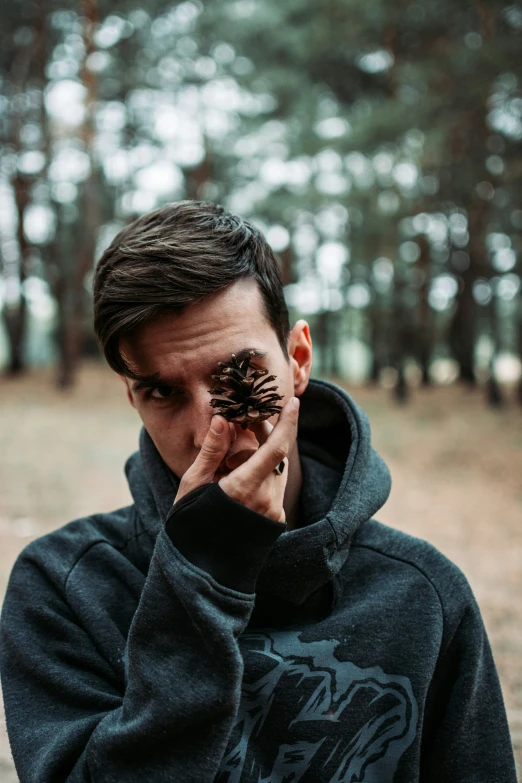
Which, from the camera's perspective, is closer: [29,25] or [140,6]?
[140,6]

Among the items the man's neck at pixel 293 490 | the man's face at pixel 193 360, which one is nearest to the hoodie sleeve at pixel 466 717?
the man's neck at pixel 293 490

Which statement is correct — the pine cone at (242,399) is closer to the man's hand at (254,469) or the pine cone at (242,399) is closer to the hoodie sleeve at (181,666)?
the man's hand at (254,469)

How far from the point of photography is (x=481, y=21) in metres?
14.6

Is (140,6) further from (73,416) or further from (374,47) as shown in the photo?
(73,416)

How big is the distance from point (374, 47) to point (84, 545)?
713 inches

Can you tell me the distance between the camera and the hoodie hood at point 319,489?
151 centimetres

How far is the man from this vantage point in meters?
1.26

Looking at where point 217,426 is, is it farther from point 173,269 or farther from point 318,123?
point 318,123

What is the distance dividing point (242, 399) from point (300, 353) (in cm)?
45

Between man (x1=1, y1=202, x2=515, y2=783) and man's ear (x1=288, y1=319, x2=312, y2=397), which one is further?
man's ear (x1=288, y1=319, x2=312, y2=397)

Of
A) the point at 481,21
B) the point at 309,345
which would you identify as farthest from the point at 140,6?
the point at 309,345

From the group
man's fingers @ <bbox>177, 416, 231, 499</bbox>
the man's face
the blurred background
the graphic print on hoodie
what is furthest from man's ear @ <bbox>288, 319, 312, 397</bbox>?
the blurred background

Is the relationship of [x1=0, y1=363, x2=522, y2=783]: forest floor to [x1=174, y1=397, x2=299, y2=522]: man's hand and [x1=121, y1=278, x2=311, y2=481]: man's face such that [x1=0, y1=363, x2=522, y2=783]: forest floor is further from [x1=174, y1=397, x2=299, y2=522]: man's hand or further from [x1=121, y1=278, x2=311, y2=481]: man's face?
[x1=174, y1=397, x2=299, y2=522]: man's hand

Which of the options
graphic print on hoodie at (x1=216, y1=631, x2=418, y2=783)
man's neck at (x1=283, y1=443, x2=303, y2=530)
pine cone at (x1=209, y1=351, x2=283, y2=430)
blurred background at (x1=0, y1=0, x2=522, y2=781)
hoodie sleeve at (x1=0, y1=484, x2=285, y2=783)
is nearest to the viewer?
hoodie sleeve at (x1=0, y1=484, x2=285, y2=783)
